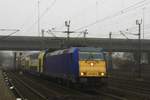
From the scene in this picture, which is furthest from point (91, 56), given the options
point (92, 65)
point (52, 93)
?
point (52, 93)

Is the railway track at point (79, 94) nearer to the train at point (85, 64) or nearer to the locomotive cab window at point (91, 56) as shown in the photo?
the train at point (85, 64)

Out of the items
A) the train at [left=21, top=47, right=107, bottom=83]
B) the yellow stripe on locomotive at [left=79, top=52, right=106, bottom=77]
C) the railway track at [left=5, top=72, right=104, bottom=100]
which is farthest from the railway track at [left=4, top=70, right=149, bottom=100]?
the yellow stripe on locomotive at [left=79, top=52, right=106, bottom=77]

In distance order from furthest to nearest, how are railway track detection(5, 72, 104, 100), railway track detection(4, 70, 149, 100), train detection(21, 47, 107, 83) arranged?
1. train detection(21, 47, 107, 83)
2. railway track detection(4, 70, 149, 100)
3. railway track detection(5, 72, 104, 100)

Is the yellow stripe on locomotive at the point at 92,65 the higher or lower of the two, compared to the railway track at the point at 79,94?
higher

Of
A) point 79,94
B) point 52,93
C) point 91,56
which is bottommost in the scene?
point 52,93

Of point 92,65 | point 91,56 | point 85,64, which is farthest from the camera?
point 91,56

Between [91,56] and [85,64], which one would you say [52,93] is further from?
[91,56]

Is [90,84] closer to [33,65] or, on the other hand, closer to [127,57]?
[33,65]

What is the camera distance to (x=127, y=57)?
115m

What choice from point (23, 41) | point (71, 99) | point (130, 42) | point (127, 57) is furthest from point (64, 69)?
point (127, 57)

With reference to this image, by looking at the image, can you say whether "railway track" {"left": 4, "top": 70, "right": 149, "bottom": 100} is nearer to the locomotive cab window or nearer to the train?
the train

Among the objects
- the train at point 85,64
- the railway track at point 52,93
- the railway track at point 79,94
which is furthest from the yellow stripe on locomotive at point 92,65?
the railway track at point 52,93

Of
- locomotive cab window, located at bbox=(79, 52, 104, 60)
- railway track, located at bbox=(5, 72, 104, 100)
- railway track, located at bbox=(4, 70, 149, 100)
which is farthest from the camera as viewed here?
locomotive cab window, located at bbox=(79, 52, 104, 60)

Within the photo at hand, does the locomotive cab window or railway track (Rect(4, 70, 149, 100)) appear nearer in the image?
railway track (Rect(4, 70, 149, 100))
